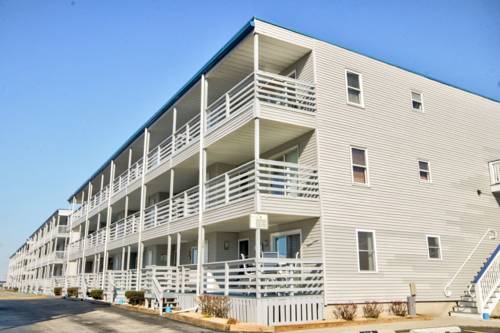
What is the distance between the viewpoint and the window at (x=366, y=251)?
54.6 ft

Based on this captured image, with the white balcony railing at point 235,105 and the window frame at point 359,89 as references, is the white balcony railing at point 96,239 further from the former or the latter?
the window frame at point 359,89

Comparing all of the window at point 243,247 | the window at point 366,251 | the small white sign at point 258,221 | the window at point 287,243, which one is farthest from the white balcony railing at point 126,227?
the window at point 366,251

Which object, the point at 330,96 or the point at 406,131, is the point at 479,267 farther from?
the point at 330,96

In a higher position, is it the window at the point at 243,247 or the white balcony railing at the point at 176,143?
the white balcony railing at the point at 176,143

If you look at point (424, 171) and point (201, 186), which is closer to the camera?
point (201, 186)

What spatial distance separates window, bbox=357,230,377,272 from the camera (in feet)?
54.6

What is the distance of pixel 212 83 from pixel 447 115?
1137 centimetres

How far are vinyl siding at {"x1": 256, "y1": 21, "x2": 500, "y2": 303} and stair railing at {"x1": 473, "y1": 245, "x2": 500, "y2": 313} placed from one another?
47.3 inches

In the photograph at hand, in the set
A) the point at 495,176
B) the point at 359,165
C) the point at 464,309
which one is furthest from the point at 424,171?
the point at 464,309

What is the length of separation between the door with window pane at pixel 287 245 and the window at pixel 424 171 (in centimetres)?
657

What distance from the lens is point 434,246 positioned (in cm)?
1883

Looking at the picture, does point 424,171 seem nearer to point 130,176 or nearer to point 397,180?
point 397,180

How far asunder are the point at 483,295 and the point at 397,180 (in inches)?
221

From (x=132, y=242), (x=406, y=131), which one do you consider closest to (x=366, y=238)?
(x=406, y=131)
